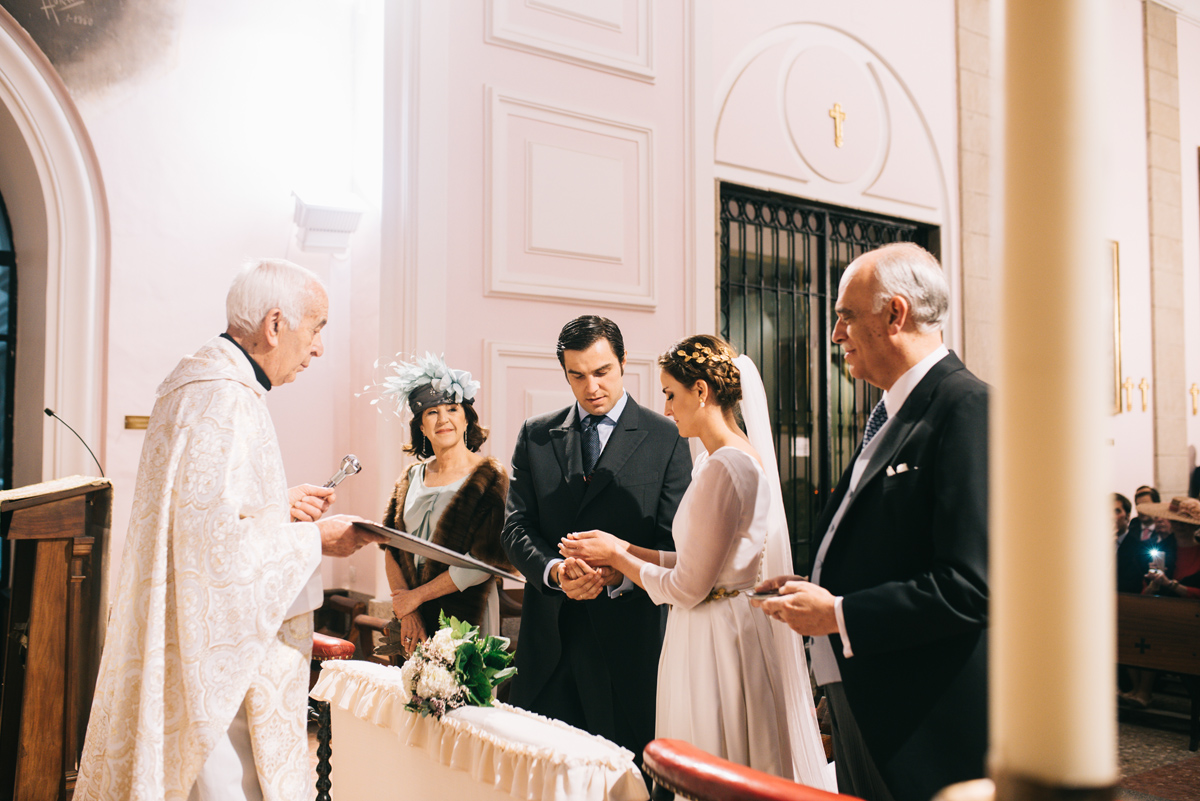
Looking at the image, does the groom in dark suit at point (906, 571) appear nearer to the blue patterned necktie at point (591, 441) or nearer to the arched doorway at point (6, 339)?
the blue patterned necktie at point (591, 441)

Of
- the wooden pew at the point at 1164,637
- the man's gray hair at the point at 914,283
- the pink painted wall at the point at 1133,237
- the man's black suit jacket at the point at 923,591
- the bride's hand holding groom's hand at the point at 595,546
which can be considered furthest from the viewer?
the pink painted wall at the point at 1133,237

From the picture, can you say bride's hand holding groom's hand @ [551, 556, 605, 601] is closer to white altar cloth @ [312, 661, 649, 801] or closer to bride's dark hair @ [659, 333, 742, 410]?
white altar cloth @ [312, 661, 649, 801]

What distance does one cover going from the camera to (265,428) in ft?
7.40

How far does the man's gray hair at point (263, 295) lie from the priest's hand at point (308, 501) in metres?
0.49

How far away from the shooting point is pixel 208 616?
6.88 feet

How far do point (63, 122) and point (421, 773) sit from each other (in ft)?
→ 16.6

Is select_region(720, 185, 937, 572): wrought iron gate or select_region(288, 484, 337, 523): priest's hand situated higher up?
select_region(720, 185, 937, 572): wrought iron gate

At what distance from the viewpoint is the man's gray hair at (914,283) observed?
1763mm

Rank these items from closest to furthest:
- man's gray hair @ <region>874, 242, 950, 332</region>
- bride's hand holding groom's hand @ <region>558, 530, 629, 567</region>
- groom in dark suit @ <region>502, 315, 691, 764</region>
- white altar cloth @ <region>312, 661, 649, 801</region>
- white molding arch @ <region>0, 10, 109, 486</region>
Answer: man's gray hair @ <region>874, 242, 950, 332</region> < white altar cloth @ <region>312, 661, 649, 801</region> < bride's hand holding groom's hand @ <region>558, 530, 629, 567</region> < groom in dark suit @ <region>502, 315, 691, 764</region> < white molding arch @ <region>0, 10, 109, 486</region>

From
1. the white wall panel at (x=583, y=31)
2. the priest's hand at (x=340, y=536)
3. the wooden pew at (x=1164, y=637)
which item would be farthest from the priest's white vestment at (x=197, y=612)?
the wooden pew at (x=1164, y=637)

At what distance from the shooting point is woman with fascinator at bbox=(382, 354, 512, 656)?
330cm

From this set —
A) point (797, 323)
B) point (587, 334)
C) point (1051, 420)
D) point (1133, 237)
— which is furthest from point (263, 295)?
point (1133, 237)

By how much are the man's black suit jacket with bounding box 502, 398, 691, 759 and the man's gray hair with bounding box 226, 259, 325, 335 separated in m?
1.01

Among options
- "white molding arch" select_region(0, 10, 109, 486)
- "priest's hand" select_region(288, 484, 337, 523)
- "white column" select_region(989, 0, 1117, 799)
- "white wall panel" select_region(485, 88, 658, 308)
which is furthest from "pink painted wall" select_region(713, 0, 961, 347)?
"white column" select_region(989, 0, 1117, 799)
